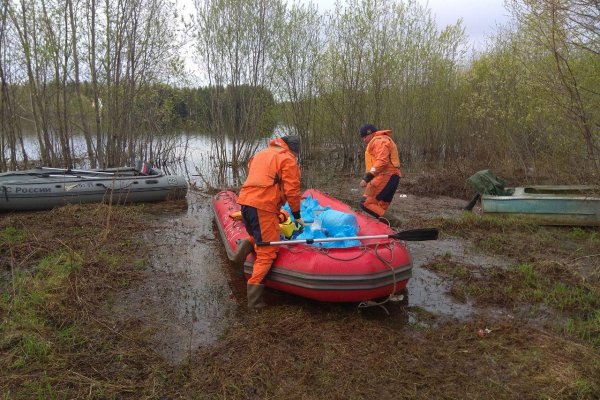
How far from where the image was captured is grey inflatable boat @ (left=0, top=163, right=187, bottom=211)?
7.55 meters

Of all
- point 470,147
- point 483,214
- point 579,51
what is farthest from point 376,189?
point 470,147

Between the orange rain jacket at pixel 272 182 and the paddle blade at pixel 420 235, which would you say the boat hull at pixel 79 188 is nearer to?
the orange rain jacket at pixel 272 182

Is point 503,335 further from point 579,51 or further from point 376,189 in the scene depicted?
point 579,51

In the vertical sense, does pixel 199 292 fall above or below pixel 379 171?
below

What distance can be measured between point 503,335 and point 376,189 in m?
3.04

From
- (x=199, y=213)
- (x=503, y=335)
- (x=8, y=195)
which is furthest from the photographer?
(x=199, y=213)

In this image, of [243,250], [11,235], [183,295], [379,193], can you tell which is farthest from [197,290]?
[11,235]

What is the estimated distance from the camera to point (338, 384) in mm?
2898

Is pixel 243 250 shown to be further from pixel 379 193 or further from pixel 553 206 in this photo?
pixel 553 206

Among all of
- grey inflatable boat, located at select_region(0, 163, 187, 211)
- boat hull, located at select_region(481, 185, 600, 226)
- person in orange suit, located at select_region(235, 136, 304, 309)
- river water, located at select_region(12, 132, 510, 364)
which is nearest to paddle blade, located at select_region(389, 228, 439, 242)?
river water, located at select_region(12, 132, 510, 364)

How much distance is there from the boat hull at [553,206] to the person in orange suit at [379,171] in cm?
229

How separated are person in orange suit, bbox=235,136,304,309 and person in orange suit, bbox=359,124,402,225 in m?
2.20

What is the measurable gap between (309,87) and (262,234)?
13.7 m

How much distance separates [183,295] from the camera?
4504mm
